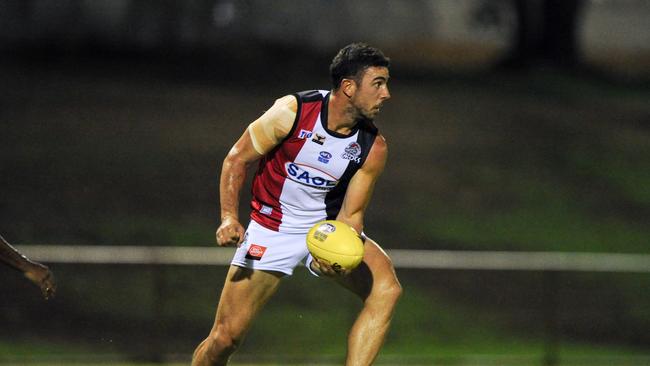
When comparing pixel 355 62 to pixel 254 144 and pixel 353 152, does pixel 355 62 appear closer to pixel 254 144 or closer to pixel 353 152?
pixel 353 152

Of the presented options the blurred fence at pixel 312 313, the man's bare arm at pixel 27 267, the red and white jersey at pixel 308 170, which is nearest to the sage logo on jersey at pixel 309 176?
the red and white jersey at pixel 308 170

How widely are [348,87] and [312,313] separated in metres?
6.07

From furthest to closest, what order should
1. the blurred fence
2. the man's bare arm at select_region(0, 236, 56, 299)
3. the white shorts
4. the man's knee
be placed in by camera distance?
the blurred fence
the white shorts
the man's knee
the man's bare arm at select_region(0, 236, 56, 299)

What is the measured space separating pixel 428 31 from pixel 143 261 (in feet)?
40.8

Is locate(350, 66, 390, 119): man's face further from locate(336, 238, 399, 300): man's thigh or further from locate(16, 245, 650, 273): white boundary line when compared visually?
locate(16, 245, 650, 273): white boundary line

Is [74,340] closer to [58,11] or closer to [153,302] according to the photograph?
[153,302]

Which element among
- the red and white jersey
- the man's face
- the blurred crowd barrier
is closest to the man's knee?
the red and white jersey

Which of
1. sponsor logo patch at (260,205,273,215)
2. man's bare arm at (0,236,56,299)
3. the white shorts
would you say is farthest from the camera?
sponsor logo patch at (260,205,273,215)

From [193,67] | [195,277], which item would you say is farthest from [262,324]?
[193,67]

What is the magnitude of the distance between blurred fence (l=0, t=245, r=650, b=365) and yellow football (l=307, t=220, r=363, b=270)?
4274 mm

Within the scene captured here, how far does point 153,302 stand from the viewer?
33.8ft

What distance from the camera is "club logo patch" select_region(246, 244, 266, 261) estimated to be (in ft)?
21.9

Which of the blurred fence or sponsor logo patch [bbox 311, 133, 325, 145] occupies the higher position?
sponsor logo patch [bbox 311, 133, 325, 145]

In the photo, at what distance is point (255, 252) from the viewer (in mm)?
6680
